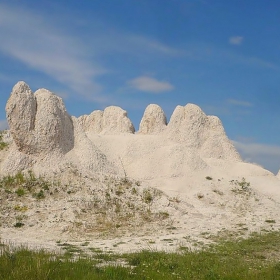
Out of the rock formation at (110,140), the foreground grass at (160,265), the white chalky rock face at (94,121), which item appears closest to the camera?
the foreground grass at (160,265)

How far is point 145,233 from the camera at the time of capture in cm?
1778

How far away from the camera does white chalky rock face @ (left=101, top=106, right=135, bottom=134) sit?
37.1m

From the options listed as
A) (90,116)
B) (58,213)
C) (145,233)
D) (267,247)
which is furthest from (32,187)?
(90,116)

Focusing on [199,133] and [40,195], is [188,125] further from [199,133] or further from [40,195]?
[40,195]

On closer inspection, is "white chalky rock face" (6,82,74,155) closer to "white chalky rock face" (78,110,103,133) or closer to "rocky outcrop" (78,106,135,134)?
"rocky outcrop" (78,106,135,134)

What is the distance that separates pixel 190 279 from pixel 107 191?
1371cm

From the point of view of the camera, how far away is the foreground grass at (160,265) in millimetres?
7312

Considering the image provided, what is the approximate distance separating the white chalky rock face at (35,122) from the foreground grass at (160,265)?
44.9ft

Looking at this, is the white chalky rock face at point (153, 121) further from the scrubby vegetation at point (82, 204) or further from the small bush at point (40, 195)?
the small bush at point (40, 195)

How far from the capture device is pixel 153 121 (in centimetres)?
3578

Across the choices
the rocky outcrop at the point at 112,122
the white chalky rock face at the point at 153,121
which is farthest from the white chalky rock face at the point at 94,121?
the white chalky rock face at the point at 153,121

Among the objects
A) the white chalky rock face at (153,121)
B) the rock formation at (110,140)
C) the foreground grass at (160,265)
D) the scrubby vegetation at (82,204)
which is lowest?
the foreground grass at (160,265)

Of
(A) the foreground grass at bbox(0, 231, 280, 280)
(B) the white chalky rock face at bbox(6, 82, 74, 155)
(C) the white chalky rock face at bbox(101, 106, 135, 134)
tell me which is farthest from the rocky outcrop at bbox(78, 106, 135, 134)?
(A) the foreground grass at bbox(0, 231, 280, 280)

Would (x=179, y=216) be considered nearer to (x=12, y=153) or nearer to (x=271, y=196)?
(x=271, y=196)
